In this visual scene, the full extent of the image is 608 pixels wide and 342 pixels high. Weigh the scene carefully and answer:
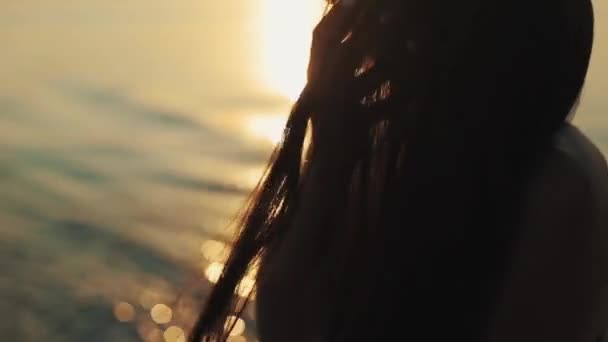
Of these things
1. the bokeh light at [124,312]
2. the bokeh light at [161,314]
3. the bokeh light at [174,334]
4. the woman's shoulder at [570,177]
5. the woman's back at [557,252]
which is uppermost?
the woman's shoulder at [570,177]

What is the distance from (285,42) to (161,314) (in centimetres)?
473

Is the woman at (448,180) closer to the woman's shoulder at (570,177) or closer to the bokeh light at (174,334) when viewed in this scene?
the woman's shoulder at (570,177)

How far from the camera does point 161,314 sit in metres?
4.08

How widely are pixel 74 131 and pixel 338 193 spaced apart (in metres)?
4.96

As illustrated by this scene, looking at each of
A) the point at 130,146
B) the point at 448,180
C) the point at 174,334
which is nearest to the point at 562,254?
the point at 448,180

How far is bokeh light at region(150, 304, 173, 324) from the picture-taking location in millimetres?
4035

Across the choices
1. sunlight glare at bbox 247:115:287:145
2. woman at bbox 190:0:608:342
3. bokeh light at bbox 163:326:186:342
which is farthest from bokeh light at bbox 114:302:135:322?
woman at bbox 190:0:608:342

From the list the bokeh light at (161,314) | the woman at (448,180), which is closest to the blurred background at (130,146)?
the bokeh light at (161,314)

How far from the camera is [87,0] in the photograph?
9.52 metres

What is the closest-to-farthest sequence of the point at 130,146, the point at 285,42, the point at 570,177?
the point at 570,177 < the point at 130,146 < the point at 285,42

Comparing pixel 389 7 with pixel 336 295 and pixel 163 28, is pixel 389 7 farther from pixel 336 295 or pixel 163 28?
pixel 163 28

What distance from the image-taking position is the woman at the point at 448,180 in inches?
46.1

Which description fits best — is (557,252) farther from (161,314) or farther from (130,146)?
(130,146)

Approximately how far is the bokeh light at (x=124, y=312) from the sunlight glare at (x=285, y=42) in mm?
3044
